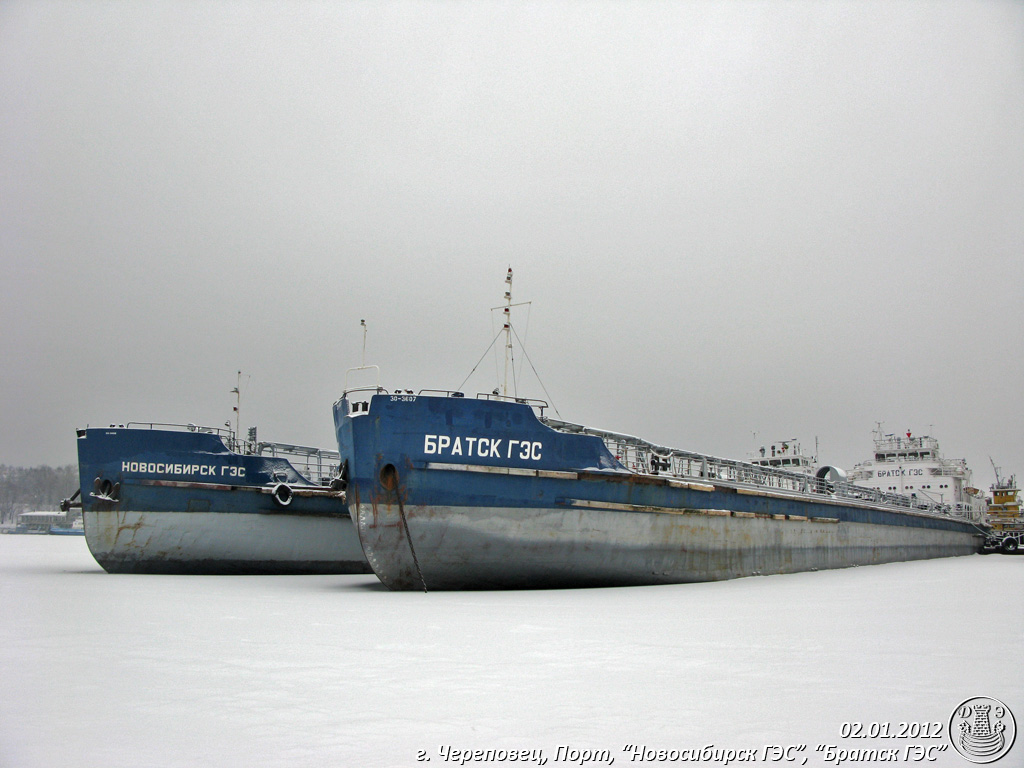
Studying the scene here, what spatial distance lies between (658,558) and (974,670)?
9.05 m

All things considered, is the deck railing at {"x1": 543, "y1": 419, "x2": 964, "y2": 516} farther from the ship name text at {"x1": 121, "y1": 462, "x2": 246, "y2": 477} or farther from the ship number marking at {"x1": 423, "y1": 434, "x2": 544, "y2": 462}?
the ship name text at {"x1": 121, "y1": 462, "x2": 246, "y2": 477}

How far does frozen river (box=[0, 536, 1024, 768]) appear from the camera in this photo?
391 centimetres

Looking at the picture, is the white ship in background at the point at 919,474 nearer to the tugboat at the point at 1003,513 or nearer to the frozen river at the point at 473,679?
the tugboat at the point at 1003,513

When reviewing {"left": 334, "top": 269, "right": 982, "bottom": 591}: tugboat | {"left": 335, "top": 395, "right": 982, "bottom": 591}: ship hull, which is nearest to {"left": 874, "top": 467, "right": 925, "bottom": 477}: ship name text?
{"left": 334, "top": 269, "right": 982, "bottom": 591}: tugboat

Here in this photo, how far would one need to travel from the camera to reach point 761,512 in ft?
60.3

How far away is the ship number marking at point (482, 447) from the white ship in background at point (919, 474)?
32010 millimetres

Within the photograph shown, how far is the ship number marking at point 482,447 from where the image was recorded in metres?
12.6

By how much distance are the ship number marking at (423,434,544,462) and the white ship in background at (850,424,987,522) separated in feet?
105

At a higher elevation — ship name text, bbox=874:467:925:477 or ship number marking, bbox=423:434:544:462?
ship number marking, bbox=423:434:544:462

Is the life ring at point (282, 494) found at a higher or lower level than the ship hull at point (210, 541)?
higher

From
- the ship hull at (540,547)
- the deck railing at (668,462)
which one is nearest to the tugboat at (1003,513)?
the deck railing at (668,462)

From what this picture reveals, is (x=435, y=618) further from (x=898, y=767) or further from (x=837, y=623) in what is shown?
(x=898, y=767)

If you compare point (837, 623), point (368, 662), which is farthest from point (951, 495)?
point (368, 662)

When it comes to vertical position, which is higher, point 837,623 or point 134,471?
point 134,471
